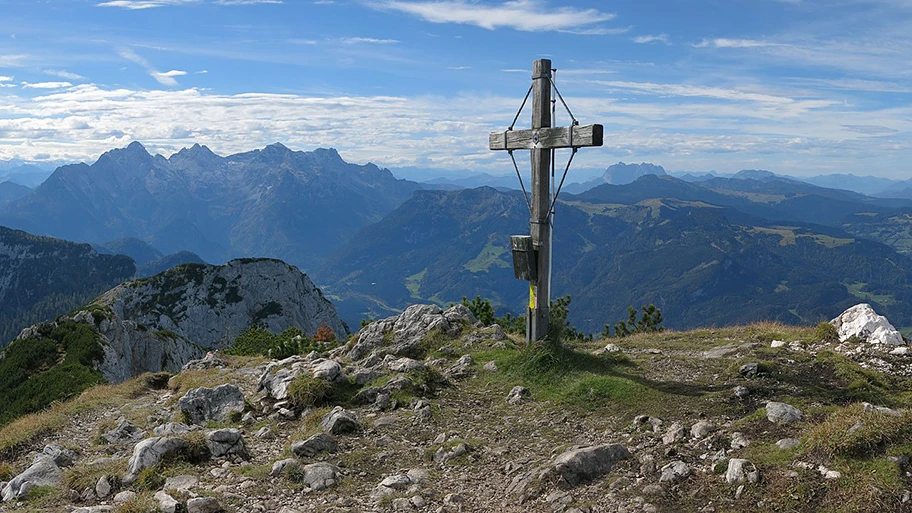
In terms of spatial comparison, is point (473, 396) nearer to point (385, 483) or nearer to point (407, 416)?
point (407, 416)

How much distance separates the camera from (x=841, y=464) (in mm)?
7352

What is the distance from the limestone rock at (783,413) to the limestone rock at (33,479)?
456 inches

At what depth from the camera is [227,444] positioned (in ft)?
35.2

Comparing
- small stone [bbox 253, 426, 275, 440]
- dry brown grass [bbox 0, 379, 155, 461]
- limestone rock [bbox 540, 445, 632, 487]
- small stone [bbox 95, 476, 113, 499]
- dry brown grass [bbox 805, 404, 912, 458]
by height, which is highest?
dry brown grass [bbox 805, 404, 912, 458]

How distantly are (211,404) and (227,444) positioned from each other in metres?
3.86

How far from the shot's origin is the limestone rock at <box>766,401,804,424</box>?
9.11m

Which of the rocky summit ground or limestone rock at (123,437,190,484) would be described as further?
limestone rock at (123,437,190,484)

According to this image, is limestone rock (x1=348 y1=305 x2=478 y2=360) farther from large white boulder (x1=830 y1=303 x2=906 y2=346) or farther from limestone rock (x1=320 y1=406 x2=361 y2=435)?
large white boulder (x1=830 y1=303 x2=906 y2=346)

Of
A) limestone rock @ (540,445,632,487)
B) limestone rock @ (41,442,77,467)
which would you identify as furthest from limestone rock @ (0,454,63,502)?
limestone rock @ (540,445,632,487)

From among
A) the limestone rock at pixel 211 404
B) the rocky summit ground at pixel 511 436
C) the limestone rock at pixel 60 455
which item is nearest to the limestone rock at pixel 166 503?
the rocky summit ground at pixel 511 436

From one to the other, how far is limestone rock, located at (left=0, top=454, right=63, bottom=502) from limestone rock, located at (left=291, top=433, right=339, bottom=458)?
12.9 feet

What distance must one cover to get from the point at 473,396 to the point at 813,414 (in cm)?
646

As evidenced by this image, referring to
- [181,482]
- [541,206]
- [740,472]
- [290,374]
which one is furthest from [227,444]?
[541,206]

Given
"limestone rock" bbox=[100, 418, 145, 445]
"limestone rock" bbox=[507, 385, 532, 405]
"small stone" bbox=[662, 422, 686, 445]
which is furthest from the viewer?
"limestone rock" bbox=[100, 418, 145, 445]
